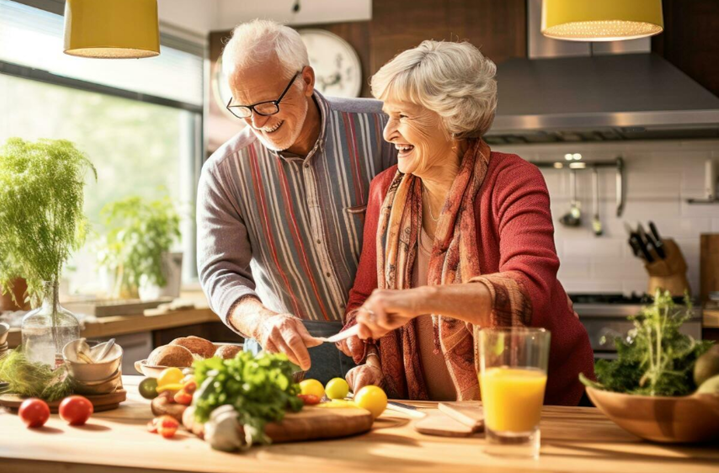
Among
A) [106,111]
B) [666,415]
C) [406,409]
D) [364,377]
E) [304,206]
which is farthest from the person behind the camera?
[106,111]

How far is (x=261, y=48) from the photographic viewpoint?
2111mm

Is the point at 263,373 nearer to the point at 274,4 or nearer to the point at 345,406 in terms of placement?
the point at 345,406

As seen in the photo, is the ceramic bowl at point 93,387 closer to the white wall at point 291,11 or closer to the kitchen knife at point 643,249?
the kitchen knife at point 643,249

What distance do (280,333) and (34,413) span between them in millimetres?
472

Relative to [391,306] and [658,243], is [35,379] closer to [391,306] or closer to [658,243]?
[391,306]

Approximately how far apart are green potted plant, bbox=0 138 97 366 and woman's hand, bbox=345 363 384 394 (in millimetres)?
603

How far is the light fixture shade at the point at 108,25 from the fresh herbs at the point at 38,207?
9.5 inches

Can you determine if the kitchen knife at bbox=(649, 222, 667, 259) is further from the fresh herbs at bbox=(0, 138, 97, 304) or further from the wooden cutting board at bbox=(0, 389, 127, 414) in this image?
the wooden cutting board at bbox=(0, 389, 127, 414)

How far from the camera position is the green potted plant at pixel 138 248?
13.8ft

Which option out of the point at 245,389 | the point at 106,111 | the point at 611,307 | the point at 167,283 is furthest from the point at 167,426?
the point at 106,111

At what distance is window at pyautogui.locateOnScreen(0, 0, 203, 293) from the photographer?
157 inches

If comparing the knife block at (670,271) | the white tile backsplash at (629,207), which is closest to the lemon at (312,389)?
the knife block at (670,271)

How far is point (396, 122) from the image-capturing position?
1.97 m

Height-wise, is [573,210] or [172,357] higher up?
[573,210]
